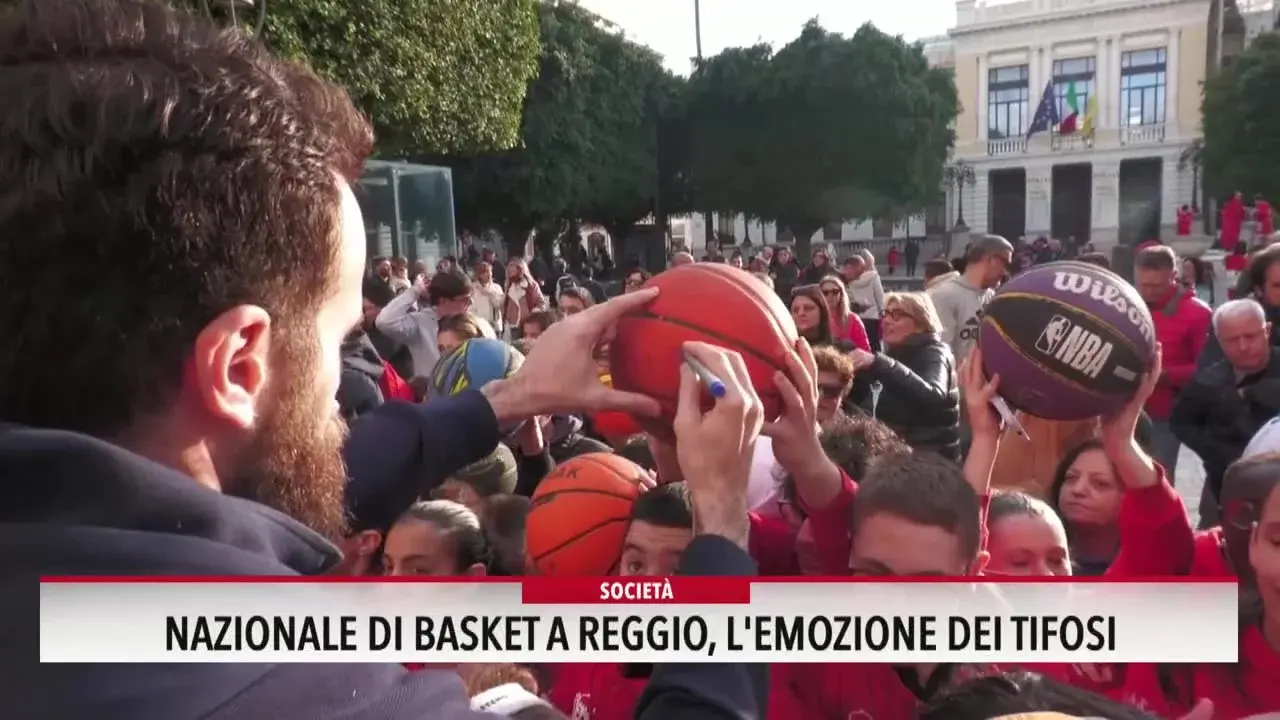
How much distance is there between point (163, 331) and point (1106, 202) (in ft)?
178

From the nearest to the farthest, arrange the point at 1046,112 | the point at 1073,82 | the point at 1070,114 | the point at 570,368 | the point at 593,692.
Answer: the point at 570,368 < the point at 593,692 < the point at 1046,112 < the point at 1070,114 < the point at 1073,82

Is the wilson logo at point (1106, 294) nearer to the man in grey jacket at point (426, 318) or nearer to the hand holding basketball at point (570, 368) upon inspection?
the hand holding basketball at point (570, 368)

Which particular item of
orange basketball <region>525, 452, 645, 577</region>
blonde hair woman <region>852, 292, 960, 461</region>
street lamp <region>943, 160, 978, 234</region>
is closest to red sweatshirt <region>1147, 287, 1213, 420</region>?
blonde hair woman <region>852, 292, 960, 461</region>

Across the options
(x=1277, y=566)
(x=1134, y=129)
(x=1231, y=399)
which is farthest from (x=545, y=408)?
(x=1134, y=129)

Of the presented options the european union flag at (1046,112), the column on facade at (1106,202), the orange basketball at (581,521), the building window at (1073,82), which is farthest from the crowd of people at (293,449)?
the building window at (1073,82)

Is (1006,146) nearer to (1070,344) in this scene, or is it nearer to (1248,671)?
(1070,344)

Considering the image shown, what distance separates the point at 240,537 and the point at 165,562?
89mm

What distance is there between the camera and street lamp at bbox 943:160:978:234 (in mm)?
49388

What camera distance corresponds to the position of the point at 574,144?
28.2 m

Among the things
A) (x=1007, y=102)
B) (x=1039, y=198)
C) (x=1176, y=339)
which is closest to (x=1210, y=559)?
(x=1176, y=339)

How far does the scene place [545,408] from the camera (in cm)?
221

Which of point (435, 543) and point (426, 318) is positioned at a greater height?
point (426, 318)

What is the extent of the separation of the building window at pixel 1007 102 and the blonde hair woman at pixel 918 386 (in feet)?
163

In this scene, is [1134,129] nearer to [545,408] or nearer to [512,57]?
[512,57]
